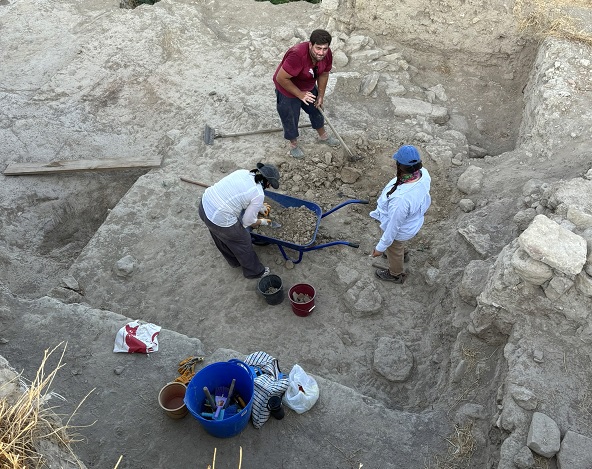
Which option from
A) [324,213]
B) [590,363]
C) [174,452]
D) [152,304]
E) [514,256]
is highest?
[514,256]

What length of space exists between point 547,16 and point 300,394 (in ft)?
23.6

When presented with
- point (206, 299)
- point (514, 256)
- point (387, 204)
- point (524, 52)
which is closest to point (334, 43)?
point (524, 52)

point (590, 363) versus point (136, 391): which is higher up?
point (590, 363)

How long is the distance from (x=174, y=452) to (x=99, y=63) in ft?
25.5

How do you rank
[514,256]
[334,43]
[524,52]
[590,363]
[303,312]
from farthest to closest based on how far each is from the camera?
[334,43] < [524,52] < [303,312] < [514,256] < [590,363]

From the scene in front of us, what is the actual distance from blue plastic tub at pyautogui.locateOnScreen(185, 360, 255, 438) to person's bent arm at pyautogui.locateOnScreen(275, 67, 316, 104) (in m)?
3.69

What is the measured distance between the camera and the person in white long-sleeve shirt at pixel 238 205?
4.65 meters

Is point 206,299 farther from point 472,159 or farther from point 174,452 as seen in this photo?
point 472,159

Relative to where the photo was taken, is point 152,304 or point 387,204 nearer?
Answer: point 387,204

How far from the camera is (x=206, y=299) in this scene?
5355 millimetres

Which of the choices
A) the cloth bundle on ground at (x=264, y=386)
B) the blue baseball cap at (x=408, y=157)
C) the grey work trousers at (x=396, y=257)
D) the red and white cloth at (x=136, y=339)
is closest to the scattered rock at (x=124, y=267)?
the red and white cloth at (x=136, y=339)

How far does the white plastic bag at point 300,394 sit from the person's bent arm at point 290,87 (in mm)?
3690

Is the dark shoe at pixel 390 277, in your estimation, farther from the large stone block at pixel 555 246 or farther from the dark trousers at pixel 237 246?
the large stone block at pixel 555 246

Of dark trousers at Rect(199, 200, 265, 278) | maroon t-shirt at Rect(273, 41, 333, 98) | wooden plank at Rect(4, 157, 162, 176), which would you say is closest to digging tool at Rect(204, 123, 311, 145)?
wooden plank at Rect(4, 157, 162, 176)
